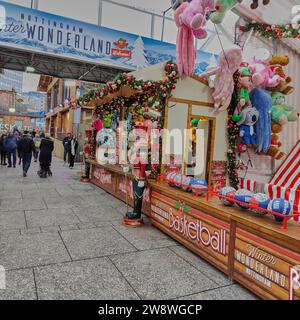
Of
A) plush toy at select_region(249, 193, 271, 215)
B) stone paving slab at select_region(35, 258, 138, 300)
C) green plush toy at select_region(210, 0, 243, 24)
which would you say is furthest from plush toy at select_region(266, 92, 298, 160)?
stone paving slab at select_region(35, 258, 138, 300)

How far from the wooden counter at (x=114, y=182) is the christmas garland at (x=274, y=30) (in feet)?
16.2

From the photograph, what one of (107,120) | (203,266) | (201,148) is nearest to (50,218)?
(203,266)

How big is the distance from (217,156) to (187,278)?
14.9 ft

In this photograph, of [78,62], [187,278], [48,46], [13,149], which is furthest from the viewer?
[13,149]

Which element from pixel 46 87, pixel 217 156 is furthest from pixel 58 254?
pixel 46 87

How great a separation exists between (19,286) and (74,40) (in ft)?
32.5

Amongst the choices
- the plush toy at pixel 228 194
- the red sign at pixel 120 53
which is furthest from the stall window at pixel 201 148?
the red sign at pixel 120 53

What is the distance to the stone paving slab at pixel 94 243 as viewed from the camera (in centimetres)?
395

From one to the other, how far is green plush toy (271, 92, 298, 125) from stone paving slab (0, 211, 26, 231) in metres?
6.08

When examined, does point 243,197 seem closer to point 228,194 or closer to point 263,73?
point 228,194

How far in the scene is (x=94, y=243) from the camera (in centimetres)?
432

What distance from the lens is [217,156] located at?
7.39 m
